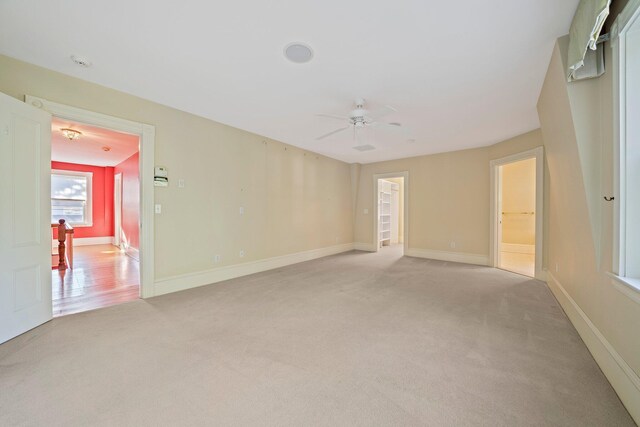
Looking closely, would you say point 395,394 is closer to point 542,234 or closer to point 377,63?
point 377,63

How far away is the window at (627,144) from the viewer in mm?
1605

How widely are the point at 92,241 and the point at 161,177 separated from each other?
697 cm

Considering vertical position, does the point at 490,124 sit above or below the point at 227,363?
above

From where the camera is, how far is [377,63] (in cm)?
253

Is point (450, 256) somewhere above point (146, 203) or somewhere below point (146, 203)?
below

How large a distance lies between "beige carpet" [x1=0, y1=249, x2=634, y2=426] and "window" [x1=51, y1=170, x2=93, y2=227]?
712 cm

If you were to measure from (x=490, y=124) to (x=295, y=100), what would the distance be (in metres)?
3.21

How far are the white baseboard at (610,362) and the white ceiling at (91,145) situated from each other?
21.0ft

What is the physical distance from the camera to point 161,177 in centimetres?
355

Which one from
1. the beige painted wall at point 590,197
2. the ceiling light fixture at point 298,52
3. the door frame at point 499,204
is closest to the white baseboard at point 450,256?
the door frame at point 499,204

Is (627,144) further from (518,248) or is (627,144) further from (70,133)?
(70,133)

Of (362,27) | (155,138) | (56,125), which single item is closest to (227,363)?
(362,27)

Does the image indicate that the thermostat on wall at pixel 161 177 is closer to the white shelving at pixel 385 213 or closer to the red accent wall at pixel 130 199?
the red accent wall at pixel 130 199

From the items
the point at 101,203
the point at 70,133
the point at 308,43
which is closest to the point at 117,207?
the point at 101,203
